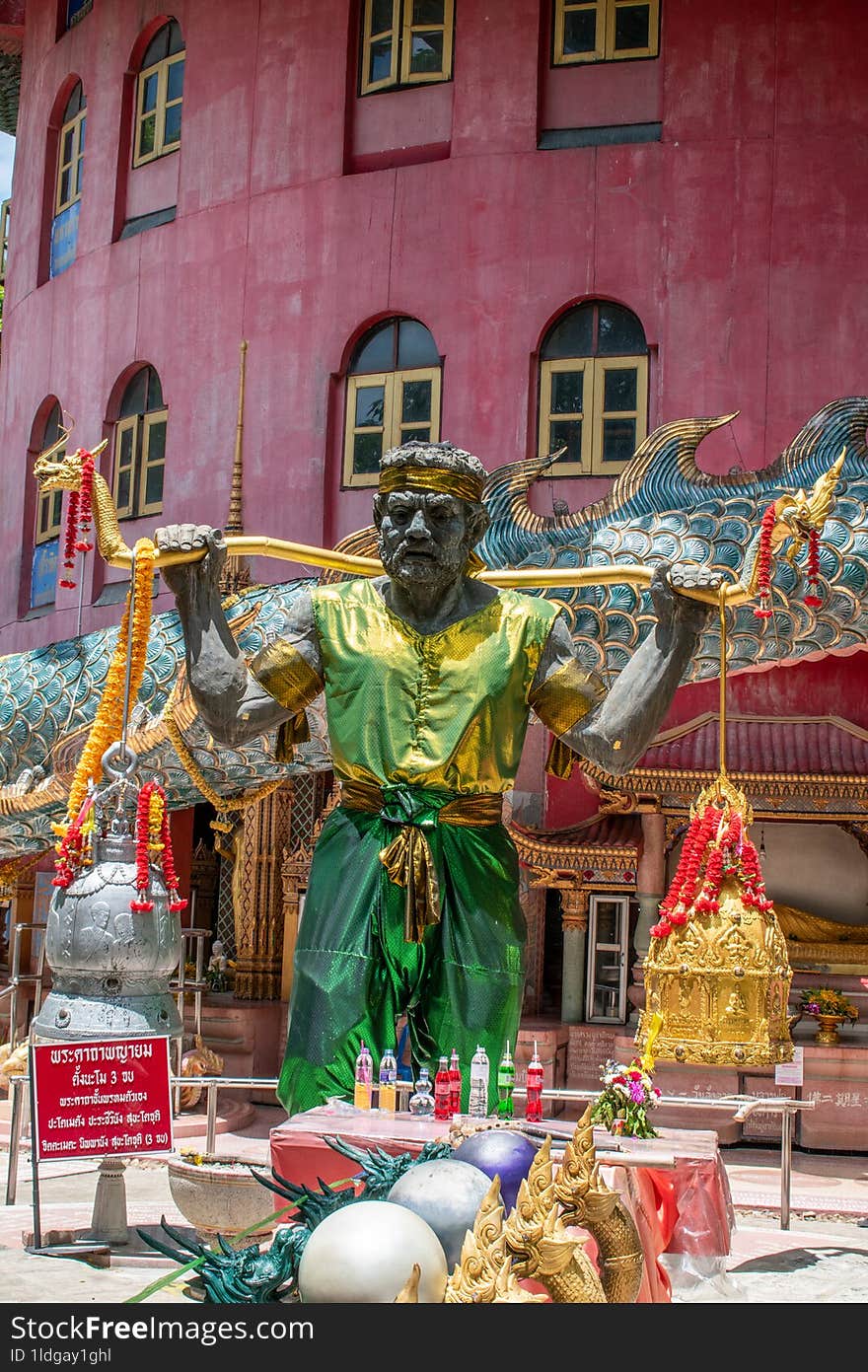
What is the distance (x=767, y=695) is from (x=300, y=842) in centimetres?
367

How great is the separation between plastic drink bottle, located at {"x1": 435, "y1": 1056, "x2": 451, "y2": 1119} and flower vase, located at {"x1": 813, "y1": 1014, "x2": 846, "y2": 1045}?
724 cm

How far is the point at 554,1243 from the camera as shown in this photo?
2455mm

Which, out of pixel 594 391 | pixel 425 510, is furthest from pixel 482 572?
pixel 594 391

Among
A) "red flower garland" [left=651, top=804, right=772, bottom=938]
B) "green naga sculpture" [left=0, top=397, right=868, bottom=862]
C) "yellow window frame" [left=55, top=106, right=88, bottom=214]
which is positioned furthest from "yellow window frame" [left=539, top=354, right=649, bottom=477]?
"red flower garland" [left=651, top=804, right=772, bottom=938]

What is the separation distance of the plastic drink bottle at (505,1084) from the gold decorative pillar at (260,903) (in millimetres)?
8697

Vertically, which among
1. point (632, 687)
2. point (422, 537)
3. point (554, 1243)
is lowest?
point (554, 1243)

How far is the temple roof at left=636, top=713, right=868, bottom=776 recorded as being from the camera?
1045cm

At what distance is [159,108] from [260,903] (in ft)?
21.7

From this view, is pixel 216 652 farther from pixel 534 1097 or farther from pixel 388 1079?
pixel 534 1097

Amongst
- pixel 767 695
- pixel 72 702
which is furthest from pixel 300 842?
pixel 767 695

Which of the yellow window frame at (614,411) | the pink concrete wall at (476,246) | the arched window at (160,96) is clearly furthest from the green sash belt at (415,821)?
the arched window at (160,96)

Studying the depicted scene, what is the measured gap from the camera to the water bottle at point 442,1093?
3705mm

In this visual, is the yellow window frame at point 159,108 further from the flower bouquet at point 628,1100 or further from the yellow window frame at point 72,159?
the flower bouquet at point 628,1100

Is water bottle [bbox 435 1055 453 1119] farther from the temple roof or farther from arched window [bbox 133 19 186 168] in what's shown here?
arched window [bbox 133 19 186 168]
